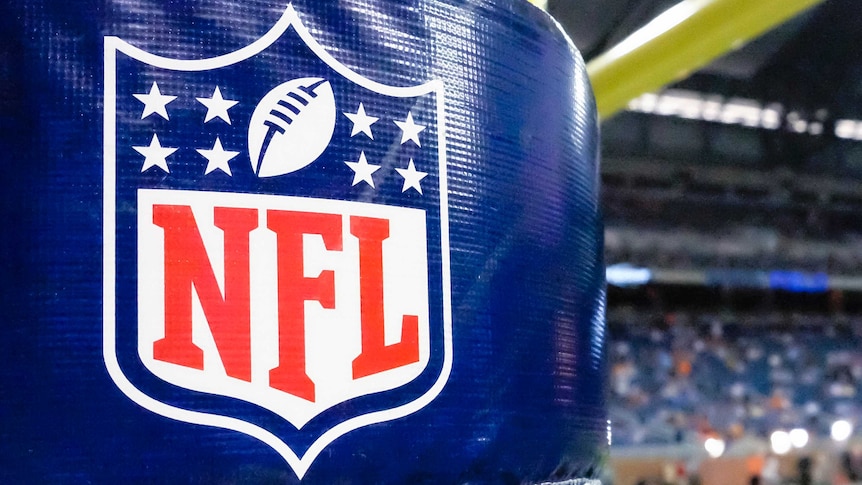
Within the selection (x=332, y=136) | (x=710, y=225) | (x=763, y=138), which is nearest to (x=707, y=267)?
(x=710, y=225)

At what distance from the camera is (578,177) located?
1.19 meters

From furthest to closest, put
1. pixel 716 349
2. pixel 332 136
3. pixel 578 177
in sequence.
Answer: pixel 716 349 < pixel 578 177 < pixel 332 136

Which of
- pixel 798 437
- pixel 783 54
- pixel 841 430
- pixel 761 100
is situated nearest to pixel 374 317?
pixel 783 54

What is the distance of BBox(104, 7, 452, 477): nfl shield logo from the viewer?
2.75 ft

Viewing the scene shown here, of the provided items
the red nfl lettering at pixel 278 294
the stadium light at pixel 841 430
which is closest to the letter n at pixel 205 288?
the red nfl lettering at pixel 278 294

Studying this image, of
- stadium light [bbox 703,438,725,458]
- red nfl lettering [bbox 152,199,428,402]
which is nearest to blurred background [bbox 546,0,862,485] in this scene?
stadium light [bbox 703,438,725,458]

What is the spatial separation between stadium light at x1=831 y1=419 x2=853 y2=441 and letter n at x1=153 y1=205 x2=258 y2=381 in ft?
23.6

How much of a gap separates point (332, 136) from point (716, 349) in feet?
22.6

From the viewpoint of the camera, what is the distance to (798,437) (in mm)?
7004

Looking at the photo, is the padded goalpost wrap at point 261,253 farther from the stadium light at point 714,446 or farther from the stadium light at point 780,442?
the stadium light at point 780,442

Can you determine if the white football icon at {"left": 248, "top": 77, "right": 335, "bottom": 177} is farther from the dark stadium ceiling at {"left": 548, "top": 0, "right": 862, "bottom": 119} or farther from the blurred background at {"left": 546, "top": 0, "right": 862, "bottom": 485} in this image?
the blurred background at {"left": 546, "top": 0, "right": 862, "bottom": 485}

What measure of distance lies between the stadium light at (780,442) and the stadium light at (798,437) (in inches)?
1.4

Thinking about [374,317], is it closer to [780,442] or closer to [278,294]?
[278,294]

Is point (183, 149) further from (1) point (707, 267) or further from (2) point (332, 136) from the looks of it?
(1) point (707, 267)
